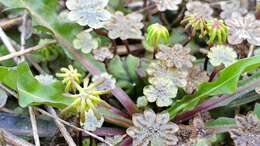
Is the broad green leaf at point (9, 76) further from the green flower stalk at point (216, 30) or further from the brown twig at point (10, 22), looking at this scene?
the green flower stalk at point (216, 30)

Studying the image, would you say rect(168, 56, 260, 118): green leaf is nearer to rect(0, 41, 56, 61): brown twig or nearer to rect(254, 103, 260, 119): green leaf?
rect(254, 103, 260, 119): green leaf

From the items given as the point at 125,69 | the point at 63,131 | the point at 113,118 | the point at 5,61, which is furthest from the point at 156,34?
the point at 5,61

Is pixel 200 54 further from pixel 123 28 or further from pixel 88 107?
pixel 88 107

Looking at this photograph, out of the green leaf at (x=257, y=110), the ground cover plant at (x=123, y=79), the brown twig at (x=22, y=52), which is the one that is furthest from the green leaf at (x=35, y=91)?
the green leaf at (x=257, y=110)

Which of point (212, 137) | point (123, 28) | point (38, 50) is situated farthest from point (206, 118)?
point (38, 50)

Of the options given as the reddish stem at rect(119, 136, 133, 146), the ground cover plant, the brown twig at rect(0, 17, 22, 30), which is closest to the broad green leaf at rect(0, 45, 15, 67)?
the ground cover plant

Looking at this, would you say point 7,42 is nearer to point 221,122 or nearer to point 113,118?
point 113,118
